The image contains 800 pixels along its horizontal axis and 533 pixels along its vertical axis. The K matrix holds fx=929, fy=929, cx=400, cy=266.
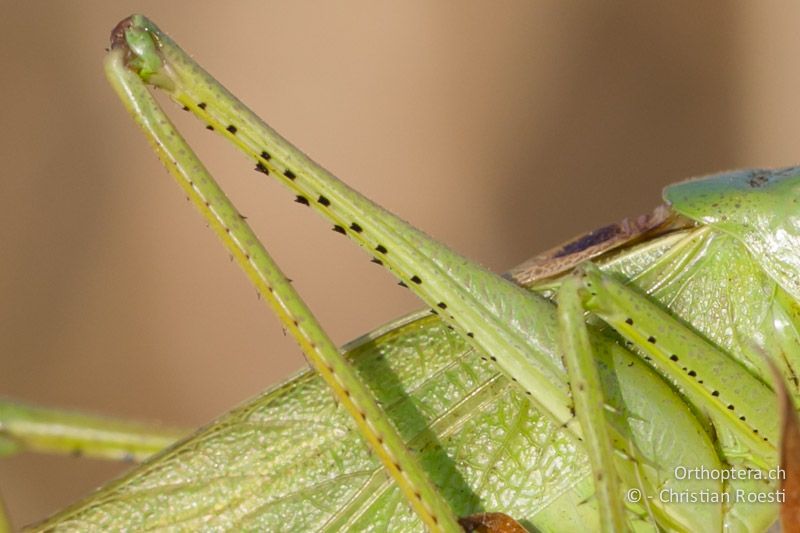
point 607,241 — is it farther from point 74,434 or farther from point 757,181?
point 74,434

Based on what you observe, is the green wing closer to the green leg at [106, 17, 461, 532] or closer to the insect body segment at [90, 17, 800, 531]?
the insect body segment at [90, 17, 800, 531]

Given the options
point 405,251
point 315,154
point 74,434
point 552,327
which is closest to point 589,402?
point 552,327

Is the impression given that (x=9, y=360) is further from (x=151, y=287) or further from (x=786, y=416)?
(x=786, y=416)

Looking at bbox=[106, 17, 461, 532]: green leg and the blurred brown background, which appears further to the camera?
the blurred brown background

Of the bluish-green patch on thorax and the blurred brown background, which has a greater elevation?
the blurred brown background

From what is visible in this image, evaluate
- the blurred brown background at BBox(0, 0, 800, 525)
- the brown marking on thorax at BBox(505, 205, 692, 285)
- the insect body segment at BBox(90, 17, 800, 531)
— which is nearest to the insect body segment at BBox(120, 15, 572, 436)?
the insect body segment at BBox(90, 17, 800, 531)

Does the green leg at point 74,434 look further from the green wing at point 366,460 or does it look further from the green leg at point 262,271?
the green leg at point 262,271

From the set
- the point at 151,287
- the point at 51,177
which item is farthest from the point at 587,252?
the point at 51,177
